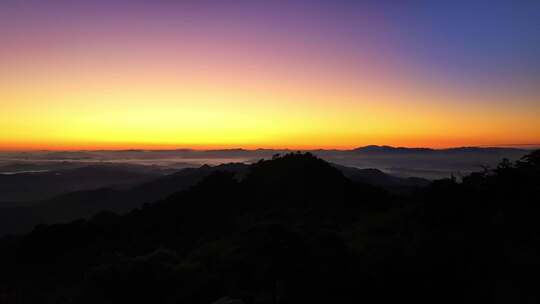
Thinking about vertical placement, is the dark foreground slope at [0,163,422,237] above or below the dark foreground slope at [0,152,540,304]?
below

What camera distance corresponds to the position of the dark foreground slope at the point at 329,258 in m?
9.54

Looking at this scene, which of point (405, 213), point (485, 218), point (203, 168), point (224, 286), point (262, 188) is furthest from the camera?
point (203, 168)

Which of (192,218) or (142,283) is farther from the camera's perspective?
(192,218)

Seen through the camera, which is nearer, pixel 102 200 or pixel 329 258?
pixel 329 258

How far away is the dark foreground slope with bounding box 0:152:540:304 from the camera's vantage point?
9539 mm

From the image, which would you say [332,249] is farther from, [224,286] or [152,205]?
[152,205]

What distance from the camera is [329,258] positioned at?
1013 centimetres

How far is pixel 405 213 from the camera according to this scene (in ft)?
54.1

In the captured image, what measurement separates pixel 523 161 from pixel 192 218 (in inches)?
671

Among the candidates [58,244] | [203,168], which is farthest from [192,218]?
[203,168]

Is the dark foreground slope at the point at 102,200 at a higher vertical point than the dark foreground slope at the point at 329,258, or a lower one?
lower

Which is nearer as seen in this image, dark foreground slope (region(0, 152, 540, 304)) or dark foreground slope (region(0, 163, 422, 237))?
dark foreground slope (region(0, 152, 540, 304))

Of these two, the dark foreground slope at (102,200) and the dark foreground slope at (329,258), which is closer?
the dark foreground slope at (329,258)

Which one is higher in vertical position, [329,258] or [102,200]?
[329,258]
